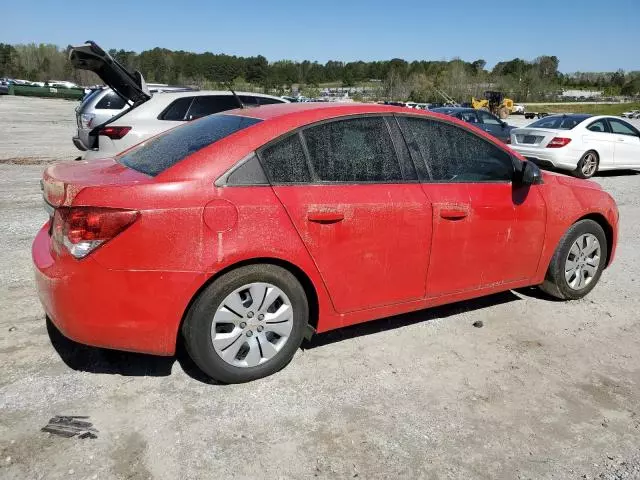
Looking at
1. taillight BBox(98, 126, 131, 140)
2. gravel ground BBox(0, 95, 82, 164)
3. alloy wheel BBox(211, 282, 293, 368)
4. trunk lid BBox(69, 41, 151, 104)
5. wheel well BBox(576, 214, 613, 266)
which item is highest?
trunk lid BBox(69, 41, 151, 104)

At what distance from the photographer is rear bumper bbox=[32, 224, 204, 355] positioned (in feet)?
8.86

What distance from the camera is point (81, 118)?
1086 centimetres

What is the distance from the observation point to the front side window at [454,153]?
3.59 meters

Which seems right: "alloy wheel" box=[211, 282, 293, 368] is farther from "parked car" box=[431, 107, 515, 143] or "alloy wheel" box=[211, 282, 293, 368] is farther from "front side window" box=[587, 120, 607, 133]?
"parked car" box=[431, 107, 515, 143]

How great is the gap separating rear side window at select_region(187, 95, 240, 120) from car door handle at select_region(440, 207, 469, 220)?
557cm

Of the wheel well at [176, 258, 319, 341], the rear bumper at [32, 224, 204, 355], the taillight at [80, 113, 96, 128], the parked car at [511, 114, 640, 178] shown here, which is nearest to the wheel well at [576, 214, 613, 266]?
the wheel well at [176, 258, 319, 341]

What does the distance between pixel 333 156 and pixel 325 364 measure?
1.31 meters

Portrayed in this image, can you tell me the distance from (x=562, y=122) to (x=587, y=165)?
1194 mm

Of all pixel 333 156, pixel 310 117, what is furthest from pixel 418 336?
pixel 310 117

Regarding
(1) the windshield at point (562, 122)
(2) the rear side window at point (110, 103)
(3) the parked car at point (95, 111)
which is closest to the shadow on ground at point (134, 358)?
(3) the parked car at point (95, 111)

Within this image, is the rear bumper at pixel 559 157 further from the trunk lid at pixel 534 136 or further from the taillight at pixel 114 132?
the taillight at pixel 114 132

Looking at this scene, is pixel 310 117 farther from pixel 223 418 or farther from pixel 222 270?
pixel 223 418

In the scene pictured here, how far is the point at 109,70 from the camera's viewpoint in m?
8.19

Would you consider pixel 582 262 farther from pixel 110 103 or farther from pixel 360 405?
pixel 110 103
